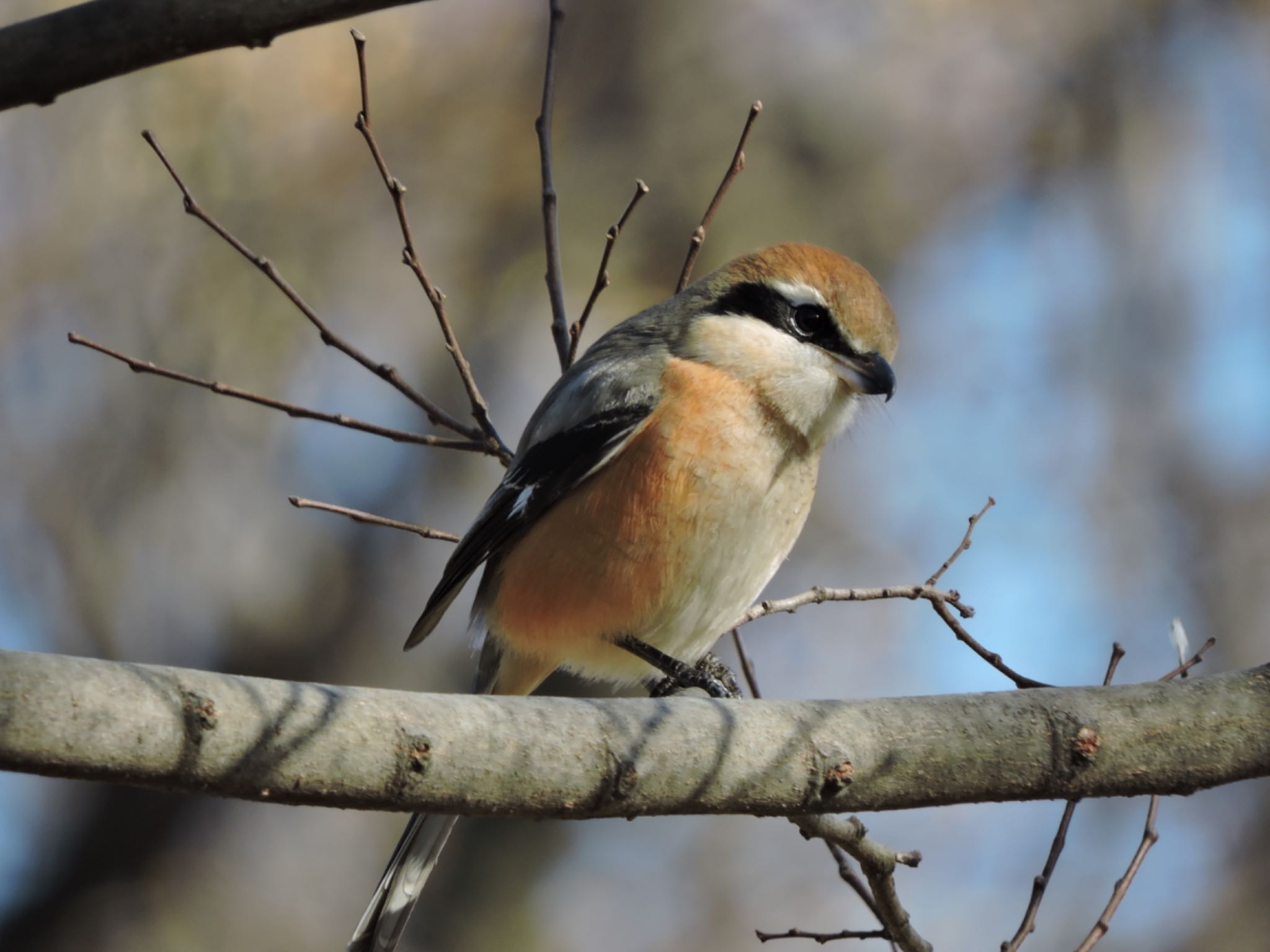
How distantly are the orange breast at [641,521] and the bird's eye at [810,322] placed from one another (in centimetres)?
27

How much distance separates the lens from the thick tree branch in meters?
1.57

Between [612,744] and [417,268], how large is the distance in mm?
1473

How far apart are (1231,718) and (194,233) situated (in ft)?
21.3

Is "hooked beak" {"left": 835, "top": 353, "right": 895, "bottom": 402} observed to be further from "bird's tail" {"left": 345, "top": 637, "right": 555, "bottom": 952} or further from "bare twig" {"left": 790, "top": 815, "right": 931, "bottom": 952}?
"bird's tail" {"left": 345, "top": 637, "right": 555, "bottom": 952}

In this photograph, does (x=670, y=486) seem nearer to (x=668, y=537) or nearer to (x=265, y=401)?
(x=668, y=537)

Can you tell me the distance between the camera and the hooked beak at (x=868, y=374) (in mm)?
3207

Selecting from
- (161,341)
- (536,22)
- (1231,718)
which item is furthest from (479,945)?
(536,22)

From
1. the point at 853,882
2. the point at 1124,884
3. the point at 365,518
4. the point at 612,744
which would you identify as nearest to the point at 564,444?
the point at 365,518

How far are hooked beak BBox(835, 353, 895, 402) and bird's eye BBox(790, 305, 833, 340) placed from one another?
0.09m

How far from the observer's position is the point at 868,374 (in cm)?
323

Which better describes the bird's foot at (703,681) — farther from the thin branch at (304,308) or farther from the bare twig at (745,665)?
the thin branch at (304,308)

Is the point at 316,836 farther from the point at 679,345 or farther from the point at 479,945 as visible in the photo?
the point at 679,345

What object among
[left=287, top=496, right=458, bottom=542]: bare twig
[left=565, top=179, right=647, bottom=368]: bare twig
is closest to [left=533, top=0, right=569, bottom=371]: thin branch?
[left=565, top=179, right=647, bottom=368]: bare twig

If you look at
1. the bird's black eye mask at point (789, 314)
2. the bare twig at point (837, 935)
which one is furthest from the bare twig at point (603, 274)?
the bare twig at point (837, 935)
